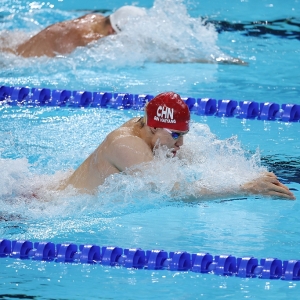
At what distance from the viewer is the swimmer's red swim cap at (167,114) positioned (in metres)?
3.94

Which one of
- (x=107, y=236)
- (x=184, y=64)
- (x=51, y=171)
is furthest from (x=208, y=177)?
(x=184, y=64)

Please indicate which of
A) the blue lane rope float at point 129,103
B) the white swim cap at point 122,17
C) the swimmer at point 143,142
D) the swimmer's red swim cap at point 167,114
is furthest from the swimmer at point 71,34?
the swimmer's red swim cap at point 167,114

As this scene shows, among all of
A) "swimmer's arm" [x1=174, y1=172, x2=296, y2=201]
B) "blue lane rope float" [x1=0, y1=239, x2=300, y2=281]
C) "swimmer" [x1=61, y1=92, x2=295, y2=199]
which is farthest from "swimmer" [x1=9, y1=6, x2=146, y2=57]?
"swimmer's arm" [x1=174, y1=172, x2=296, y2=201]

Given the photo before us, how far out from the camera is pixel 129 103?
6227 mm

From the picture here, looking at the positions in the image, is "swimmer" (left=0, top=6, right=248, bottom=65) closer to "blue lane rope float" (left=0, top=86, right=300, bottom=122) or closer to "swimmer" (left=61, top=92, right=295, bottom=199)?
"blue lane rope float" (left=0, top=86, right=300, bottom=122)

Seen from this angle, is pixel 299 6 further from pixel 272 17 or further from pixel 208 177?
pixel 208 177

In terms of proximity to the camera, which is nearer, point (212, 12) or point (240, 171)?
point (240, 171)

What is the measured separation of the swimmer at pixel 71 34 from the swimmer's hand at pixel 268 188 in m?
3.93

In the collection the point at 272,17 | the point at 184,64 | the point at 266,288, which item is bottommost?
the point at 266,288

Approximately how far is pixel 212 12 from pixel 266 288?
6306mm

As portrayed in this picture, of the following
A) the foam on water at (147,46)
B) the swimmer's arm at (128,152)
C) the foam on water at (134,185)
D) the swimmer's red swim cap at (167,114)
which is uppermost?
the foam on water at (147,46)

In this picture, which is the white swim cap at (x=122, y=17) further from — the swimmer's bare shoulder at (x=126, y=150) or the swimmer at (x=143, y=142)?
the swimmer's bare shoulder at (x=126, y=150)

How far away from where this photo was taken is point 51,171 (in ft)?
16.1

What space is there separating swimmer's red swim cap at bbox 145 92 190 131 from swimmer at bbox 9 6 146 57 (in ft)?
11.3
